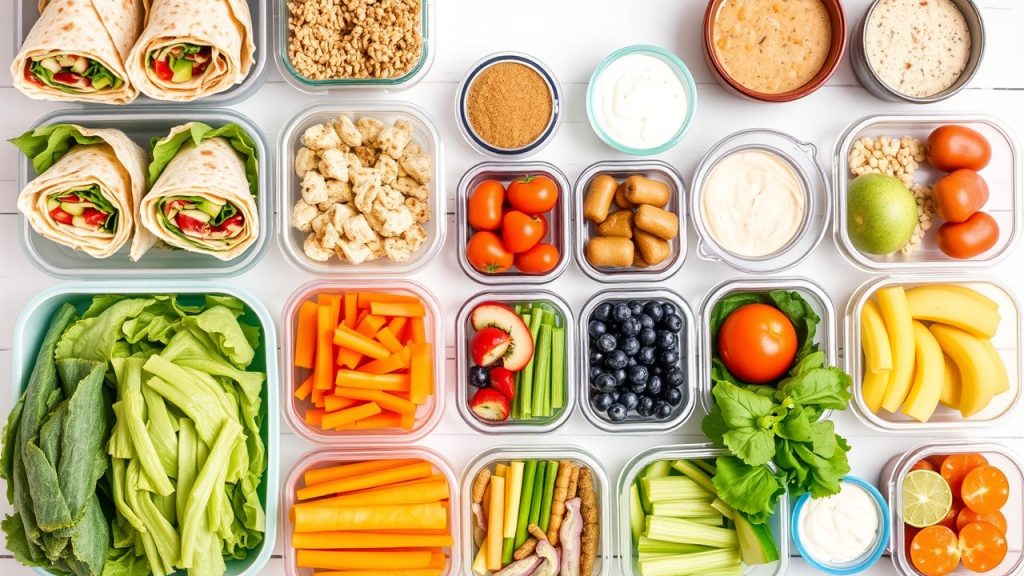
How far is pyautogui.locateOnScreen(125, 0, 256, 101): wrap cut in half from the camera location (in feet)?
4.90

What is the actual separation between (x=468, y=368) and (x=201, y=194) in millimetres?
711

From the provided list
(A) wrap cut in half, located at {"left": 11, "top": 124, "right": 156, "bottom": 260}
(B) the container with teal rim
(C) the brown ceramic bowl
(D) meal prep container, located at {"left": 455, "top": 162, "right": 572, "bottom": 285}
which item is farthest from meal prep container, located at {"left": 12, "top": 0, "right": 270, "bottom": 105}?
(C) the brown ceramic bowl

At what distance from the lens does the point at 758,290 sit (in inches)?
69.7

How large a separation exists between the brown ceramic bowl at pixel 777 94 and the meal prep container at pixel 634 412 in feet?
1.64

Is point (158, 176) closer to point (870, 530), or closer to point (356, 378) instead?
point (356, 378)

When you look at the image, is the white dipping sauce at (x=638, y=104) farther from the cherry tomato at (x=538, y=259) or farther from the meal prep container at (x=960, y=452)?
the meal prep container at (x=960, y=452)

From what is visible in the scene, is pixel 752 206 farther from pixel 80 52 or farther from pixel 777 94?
pixel 80 52

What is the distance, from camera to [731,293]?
178 centimetres

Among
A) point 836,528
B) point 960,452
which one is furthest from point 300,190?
point 960,452

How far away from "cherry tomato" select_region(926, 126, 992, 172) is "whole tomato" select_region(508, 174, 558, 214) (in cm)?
93

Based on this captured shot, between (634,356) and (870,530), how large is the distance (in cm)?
71

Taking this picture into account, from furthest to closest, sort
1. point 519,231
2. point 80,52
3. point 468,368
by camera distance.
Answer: point 468,368
point 519,231
point 80,52

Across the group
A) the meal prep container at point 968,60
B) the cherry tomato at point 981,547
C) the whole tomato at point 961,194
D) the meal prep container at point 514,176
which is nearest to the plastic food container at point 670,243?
the meal prep container at point 514,176

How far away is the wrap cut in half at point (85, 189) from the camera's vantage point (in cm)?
154
